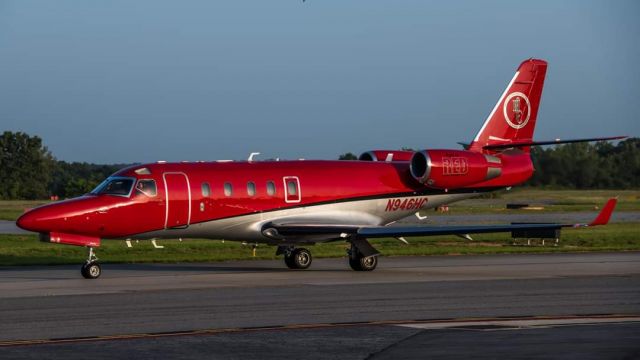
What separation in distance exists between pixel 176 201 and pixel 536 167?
48099 mm

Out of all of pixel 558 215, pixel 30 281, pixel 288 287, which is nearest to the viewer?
pixel 288 287

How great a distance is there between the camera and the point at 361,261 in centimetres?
2931

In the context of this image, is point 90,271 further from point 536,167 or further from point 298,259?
point 536,167

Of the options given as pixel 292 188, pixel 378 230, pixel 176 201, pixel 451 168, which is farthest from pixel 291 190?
pixel 451 168

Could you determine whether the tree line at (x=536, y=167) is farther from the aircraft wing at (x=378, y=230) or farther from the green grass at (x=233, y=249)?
the aircraft wing at (x=378, y=230)

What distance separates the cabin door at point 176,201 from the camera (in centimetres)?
2858

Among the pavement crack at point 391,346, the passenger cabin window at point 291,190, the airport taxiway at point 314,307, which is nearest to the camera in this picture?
→ the pavement crack at point 391,346

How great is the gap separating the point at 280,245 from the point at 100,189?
5.30 m

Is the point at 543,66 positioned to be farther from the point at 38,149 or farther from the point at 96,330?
the point at 38,149

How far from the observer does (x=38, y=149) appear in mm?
120812

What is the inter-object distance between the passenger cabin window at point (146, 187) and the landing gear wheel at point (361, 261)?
5375mm

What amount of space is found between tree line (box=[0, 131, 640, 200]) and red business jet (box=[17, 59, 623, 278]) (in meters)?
23.8

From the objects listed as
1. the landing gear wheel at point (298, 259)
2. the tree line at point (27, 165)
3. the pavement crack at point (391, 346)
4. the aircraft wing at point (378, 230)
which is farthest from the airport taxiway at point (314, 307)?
the tree line at point (27, 165)

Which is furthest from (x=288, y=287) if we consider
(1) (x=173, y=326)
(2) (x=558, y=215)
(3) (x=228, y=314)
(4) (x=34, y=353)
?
(2) (x=558, y=215)
